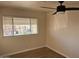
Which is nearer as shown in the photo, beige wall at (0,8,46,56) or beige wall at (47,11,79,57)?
beige wall at (47,11,79,57)

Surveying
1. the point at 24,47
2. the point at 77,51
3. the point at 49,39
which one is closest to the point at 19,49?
the point at 24,47

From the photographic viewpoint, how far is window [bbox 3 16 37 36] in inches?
184

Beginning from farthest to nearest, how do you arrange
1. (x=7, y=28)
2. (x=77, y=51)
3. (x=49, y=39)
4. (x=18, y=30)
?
1. (x=49, y=39)
2. (x=18, y=30)
3. (x=7, y=28)
4. (x=77, y=51)

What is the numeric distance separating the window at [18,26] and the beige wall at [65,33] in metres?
0.98

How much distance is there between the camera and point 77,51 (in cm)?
396

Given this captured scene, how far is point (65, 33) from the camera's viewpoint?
458cm

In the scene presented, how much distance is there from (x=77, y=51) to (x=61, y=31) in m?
1.25

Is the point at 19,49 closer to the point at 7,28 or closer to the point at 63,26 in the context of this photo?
the point at 7,28

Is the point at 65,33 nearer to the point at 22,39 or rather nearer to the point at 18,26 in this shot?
the point at 22,39

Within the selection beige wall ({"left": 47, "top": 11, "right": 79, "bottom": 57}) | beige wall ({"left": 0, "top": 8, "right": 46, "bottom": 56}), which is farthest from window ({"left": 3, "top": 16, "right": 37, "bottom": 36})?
beige wall ({"left": 47, "top": 11, "right": 79, "bottom": 57})

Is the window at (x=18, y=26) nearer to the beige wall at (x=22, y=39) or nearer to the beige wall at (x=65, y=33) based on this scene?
the beige wall at (x=22, y=39)

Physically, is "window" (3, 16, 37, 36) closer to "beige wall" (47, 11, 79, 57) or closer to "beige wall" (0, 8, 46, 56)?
"beige wall" (0, 8, 46, 56)

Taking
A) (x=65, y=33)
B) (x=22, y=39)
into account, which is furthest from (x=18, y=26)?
(x=65, y=33)

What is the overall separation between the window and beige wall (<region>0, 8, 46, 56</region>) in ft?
0.68
